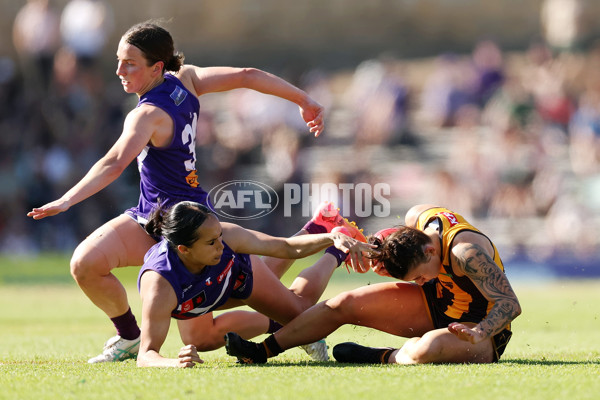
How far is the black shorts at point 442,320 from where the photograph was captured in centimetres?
611

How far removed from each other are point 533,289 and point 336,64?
1081 cm

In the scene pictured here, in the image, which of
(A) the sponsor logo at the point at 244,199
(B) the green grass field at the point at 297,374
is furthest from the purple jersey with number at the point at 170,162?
(A) the sponsor logo at the point at 244,199

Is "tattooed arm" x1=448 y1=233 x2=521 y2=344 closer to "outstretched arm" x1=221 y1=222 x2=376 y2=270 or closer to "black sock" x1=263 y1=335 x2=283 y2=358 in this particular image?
"outstretched arm" x1=221 y1=222 x2=376 y2=270

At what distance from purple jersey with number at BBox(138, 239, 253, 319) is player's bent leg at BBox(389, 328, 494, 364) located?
1257mm

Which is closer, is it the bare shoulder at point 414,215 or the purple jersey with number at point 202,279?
the purple jersey with number at point 202,279

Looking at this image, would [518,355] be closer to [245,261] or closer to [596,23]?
[245,261]

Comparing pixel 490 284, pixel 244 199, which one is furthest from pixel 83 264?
pixel 244 199

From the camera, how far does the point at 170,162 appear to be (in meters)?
6.68

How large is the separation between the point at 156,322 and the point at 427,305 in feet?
6.31

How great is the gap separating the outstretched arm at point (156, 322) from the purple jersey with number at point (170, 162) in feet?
2.96

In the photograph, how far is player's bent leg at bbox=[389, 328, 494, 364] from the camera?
5934mm

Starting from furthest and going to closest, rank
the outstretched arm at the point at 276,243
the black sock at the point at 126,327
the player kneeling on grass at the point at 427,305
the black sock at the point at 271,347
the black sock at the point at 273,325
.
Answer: the black sock at the point at 273,325 → the black sock at the point at 126,327 → the black sock at the point at 271,347 → the outstretched arm at the point at 276,243 → the player kneeling on grass at the point at 427,305

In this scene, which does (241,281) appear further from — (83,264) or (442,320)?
(442,320)

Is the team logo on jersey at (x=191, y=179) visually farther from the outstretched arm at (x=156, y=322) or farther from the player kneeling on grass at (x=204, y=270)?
the outstretched arm at (x=156, y=322)
